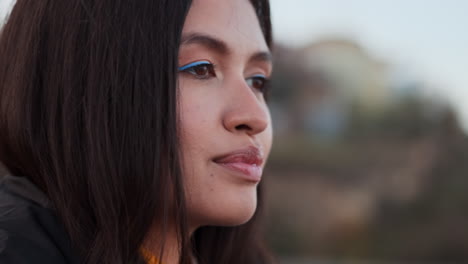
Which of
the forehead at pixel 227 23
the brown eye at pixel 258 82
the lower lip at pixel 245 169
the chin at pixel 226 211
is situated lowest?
the chin at pixel 226 211

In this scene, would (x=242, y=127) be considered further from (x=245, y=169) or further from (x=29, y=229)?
(x=29, y=229)

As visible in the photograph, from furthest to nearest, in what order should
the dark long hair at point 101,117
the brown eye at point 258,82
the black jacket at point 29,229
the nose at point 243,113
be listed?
the brown eye at point 258,82 → the nose at point 243,113 → the dark long hair at point 101,117 → the black jacket at point 29,229

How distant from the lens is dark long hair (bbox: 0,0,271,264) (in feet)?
4.02

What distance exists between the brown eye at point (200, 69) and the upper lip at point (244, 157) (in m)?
0.21

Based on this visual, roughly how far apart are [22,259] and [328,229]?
711 centimetres

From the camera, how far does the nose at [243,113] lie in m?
1.33

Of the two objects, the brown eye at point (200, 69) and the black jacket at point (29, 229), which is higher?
the brown eye at point (200, 69)

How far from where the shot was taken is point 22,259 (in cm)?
109

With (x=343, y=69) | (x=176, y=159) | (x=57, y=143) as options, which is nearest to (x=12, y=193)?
(x=57, y=143)

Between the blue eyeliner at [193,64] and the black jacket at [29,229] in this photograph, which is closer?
the black jacket at [29,229]

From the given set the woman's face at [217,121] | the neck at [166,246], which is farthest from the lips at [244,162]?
the neck at [166,246]

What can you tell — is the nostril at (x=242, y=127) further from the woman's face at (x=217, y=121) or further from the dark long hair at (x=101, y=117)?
the dark long hair at (x=101, y=117)

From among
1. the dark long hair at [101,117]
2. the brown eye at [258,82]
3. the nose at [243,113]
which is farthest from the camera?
the brown eye at [258,82]

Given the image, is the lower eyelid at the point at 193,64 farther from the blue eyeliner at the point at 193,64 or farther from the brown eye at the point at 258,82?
the brown eye at the point at 258,82
